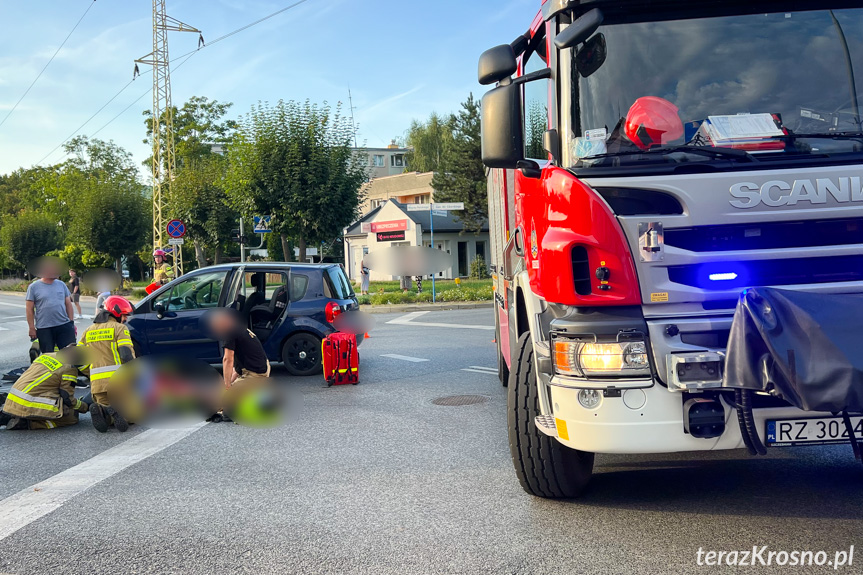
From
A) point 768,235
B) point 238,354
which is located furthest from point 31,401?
point 768,235

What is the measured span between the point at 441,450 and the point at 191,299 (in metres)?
5.61

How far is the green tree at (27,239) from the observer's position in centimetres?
7056

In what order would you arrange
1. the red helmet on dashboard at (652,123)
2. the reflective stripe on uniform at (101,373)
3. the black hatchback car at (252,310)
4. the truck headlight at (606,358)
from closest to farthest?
the truck headlight at (606,358)
the red helmet on dashboard at (652,123)
the reflective stripe on uniform at (101,373)
the black hatchback car at (252,310)

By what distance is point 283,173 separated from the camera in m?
27.7

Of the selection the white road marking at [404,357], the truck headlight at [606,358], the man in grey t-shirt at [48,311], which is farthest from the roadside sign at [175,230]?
the truck headlight at [606,358]

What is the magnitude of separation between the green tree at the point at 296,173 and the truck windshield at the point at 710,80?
23.7m

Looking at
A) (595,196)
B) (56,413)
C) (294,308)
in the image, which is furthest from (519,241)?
(294,308)

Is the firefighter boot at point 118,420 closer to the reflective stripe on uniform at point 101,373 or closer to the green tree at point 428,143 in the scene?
the reflective stripe on uniform at point 101,373

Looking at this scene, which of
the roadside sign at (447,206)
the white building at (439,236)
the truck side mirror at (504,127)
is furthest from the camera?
the white building at (439,236)

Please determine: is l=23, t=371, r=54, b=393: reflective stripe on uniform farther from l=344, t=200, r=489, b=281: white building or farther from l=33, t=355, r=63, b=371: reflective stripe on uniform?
l=344, t=200, r=489, b=281: white building

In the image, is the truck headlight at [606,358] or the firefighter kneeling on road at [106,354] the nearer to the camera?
the truck headlight at [606,358]

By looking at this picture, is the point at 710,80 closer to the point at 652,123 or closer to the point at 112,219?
the point at 652,123

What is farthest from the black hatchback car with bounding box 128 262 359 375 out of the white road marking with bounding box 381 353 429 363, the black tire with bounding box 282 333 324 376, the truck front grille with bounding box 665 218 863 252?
the truck front grille with bounding box 665 218 863 252

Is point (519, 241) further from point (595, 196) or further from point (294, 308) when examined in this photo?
point (294, 308)
